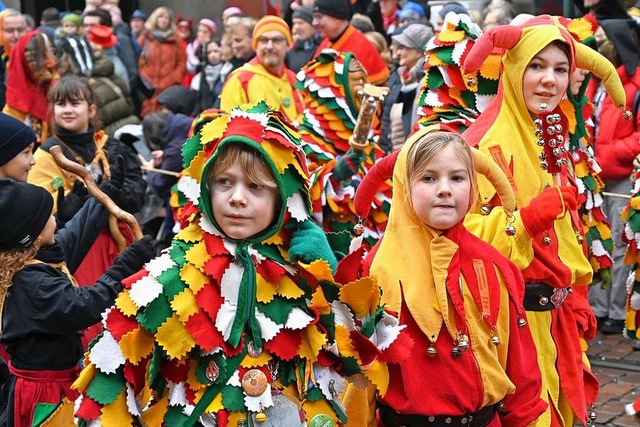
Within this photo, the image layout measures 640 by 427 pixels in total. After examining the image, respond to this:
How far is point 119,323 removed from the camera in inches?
131

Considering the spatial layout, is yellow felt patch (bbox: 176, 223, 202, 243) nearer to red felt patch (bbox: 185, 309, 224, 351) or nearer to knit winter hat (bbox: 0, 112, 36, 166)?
red felt patch (bbox: 185, 309, 224, 351)

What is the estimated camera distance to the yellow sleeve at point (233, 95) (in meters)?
9.01

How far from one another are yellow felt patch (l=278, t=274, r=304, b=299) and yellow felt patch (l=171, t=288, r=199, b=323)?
285 mm

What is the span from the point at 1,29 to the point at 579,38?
809 centimetres

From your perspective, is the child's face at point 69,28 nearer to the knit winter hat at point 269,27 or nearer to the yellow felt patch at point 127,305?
the knit winter hat at point 269,27

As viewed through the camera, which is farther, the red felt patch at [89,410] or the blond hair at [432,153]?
the blond hair at [432,153]

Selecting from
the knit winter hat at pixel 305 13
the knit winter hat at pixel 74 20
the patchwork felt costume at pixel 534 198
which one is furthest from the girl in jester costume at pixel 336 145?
the knit winter hat at pixel 74 20

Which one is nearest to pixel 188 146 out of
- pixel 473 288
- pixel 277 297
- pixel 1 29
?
pixel 277 297

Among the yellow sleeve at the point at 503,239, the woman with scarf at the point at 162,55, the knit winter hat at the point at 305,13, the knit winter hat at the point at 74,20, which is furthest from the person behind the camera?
the knit winter hat at the point at 74,20

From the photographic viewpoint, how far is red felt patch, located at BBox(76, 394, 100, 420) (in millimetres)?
3232

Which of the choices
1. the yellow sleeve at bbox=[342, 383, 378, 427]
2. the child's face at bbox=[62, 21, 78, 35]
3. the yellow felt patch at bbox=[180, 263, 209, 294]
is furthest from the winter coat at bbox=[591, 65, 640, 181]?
the child's face at bbox=[62, 21, 78, 35]

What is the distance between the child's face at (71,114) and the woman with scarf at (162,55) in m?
7.38

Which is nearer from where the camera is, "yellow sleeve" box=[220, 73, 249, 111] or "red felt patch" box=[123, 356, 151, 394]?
"red felt patch" box=[123, 356, 151, 394]

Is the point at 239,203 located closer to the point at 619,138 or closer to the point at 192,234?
the point at 192,234
